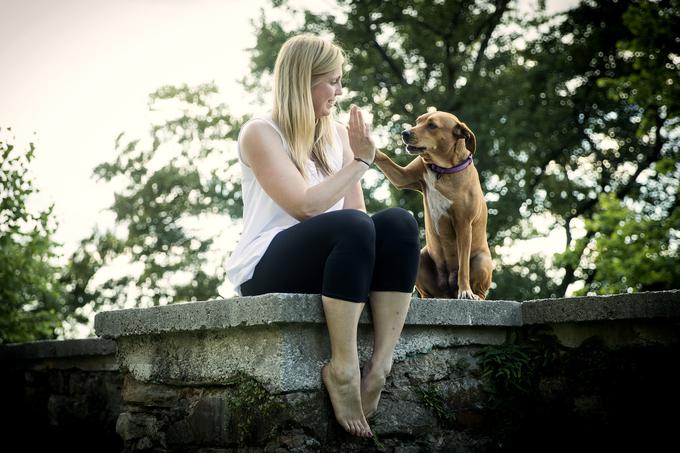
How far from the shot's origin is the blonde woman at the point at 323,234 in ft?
8.94

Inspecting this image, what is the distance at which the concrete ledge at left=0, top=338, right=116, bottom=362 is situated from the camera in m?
4.66

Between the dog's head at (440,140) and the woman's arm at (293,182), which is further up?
the dog's head at (440,140)

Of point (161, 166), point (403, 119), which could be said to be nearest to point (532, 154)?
point (403, 119)

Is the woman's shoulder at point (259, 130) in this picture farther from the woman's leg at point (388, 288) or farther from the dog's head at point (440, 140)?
the dog's head at point (440, 140)

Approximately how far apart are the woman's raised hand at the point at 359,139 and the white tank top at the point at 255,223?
29cm

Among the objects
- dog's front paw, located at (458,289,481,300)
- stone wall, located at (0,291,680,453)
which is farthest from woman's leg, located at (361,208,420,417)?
dog's front paw, located at (458,289,481,300)

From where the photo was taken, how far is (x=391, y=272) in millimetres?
2859

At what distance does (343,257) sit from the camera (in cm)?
270

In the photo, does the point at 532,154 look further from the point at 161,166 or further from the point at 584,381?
the point at 584,381

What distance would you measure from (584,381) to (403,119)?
12.6 m

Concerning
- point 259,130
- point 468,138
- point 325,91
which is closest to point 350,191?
point 325,91

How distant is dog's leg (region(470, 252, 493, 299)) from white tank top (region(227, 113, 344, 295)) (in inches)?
49.3

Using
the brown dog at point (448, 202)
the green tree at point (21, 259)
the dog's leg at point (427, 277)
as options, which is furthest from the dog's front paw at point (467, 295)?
the green tree at point (21, 259)

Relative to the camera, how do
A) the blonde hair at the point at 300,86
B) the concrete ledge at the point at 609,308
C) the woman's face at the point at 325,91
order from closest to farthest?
the blonde hair at the point at 300,86 < the woman's face at the point at 325,91 < the concrete ledge at the point at 609,308
